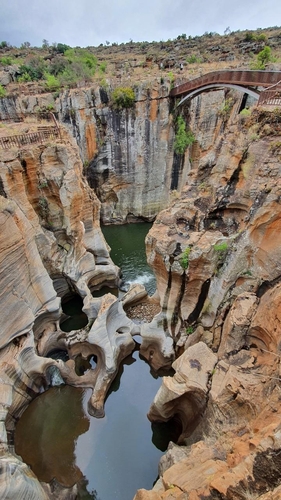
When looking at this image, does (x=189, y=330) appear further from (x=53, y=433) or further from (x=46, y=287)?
(x=46, y=287)

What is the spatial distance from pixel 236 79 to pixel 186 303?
11.1m

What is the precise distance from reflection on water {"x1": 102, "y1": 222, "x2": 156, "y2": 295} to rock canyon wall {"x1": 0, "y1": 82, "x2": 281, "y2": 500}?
5.46 ft

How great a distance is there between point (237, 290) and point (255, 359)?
1.80m

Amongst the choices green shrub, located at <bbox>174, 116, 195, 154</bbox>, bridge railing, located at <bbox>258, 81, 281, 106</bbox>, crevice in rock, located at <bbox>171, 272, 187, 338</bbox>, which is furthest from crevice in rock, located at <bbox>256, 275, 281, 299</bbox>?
green shrub, located at <bbox>174, 116, 195, 154</bbox>

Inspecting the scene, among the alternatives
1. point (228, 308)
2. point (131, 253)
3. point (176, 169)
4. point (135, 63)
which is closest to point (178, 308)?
point (228, 308)

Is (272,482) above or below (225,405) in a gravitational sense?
above

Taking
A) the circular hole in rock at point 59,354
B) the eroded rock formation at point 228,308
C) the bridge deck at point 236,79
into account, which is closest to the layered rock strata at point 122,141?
the bridge deck at point 236,79

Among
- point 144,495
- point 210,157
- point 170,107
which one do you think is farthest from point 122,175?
point 144,495

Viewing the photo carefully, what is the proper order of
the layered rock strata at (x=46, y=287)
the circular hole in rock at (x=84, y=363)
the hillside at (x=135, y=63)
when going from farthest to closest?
the hillside at (x=135, y=63) < the circular hole in rock at (x=84, y=363) < the layered rock strata at (x=46, y=287)

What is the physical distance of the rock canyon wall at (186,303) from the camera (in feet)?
15.0

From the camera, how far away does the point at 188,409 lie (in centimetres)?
691

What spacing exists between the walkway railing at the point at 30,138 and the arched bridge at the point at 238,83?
8.30 meters

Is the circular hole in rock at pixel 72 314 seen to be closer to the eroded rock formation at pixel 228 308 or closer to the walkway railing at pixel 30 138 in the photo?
the eroded rock formation at pixel 228 308

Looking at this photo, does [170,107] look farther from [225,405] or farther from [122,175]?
[225,405]
